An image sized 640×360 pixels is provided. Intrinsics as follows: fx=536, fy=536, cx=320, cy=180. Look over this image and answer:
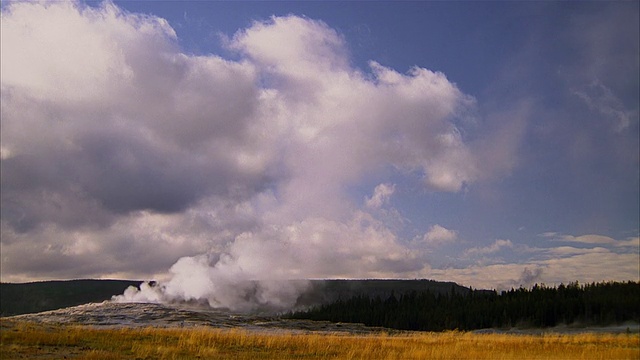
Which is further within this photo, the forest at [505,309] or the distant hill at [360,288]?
the distant hill at [360,288]

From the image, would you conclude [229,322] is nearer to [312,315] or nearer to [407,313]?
[407,313]

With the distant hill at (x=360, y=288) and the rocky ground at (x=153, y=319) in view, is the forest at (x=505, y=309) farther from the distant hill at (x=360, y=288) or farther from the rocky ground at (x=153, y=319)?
the distant hill at (x=360, y=288)

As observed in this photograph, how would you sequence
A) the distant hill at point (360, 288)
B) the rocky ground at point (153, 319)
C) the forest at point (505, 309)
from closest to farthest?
1. the forest at point (505, 309)
2. the rocky ground at point (153, 319)
3. the distant hill at point (360, 288)

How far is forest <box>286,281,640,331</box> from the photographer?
164ft

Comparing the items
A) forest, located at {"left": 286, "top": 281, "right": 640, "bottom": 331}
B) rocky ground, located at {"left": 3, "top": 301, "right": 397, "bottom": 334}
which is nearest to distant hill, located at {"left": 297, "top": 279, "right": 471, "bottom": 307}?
forest, located at {"left": 286, "top": 281, "right": 640, "bottom": 331}

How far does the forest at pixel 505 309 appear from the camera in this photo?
164 feet

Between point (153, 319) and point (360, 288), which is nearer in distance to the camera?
point (153, 319)

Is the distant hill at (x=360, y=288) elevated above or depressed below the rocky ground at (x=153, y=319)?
above

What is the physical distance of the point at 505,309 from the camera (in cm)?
8544

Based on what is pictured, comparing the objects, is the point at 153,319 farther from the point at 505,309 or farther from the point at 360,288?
the point at 360,288

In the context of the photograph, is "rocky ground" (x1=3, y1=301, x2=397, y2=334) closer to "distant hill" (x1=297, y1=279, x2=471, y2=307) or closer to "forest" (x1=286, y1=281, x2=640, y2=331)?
"forest" (x1=286, y1=281, x2=640, y2=331)

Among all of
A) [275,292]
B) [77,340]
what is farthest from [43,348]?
[275,292]

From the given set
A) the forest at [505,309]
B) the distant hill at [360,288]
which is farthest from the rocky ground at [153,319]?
the distant hill at [360,288]

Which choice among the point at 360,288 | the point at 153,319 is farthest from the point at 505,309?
the point at 360,288
